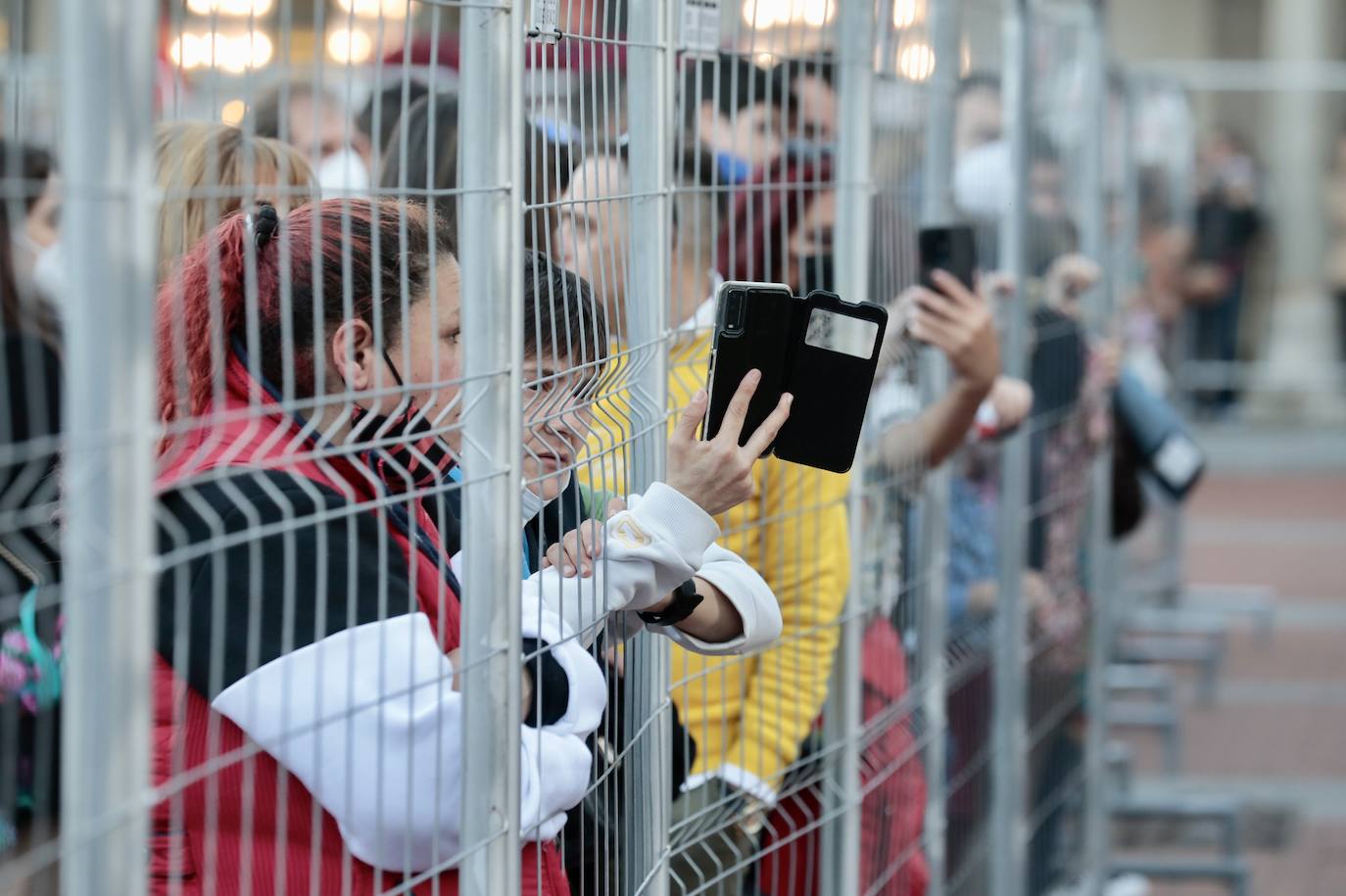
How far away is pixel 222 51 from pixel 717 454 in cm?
67

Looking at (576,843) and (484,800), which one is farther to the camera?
(576,843)

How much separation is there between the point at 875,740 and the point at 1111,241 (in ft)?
11.6

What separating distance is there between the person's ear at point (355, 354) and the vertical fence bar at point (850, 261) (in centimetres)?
126

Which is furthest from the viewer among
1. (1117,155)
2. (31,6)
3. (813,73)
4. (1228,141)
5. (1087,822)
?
(1228,141)

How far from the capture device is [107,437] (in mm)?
1225

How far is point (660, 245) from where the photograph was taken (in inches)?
86.0

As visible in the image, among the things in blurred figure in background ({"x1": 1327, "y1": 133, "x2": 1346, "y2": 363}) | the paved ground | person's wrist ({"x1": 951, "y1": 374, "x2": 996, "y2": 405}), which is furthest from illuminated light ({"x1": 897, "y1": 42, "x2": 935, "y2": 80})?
blurred figure in background ({"x1": 1327, "y1": 133, "x2": 1346, "y2": 363})

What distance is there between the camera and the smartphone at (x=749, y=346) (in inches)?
80.1

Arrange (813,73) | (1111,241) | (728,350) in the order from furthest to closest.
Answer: (1111,241), (813,73), (728,350)

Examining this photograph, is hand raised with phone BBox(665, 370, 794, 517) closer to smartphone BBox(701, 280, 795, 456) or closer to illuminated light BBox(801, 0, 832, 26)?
smartphone BBox(701, 280, 795, 456)

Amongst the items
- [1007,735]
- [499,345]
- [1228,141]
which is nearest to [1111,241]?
[1007,735]

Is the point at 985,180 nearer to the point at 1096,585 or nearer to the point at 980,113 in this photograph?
the point at 980,113

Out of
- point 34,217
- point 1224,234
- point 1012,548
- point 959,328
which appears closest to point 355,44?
point 34,217

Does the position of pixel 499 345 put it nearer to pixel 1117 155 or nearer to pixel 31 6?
pixel 31 6
